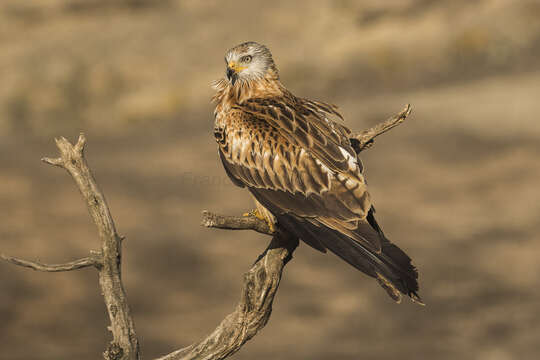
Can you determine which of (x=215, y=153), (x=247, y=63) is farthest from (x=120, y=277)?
(x=215, y=153)

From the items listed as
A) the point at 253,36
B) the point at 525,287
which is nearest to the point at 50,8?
the point at 253,36

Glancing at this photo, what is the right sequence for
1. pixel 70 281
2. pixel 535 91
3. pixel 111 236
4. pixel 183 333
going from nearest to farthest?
pixel 111 236 < pixel 183 333 < pixel 70 281 < pixel 535 91

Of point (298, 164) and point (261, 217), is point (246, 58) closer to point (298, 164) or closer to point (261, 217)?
point (298, 164)

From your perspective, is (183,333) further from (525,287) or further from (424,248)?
(525,287)

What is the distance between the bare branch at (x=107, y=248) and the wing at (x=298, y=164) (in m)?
1.59

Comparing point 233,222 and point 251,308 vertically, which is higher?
point 233,222

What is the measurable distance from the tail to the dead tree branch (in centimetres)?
40

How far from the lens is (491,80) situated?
25172mm

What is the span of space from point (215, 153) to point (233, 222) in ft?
47.9

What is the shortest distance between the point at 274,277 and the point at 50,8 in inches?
892

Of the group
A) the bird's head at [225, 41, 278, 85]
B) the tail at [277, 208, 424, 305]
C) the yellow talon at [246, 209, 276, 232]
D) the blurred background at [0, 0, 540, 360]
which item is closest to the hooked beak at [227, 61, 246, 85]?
the bird's head at [225, 41, 278, 85]

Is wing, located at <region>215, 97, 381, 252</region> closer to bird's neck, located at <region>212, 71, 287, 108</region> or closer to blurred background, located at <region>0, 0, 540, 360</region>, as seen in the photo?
bird's neck, located at <region>212, 71, 287, 108</region>

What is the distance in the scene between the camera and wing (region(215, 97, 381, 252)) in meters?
8.63

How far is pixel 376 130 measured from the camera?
9852mm
